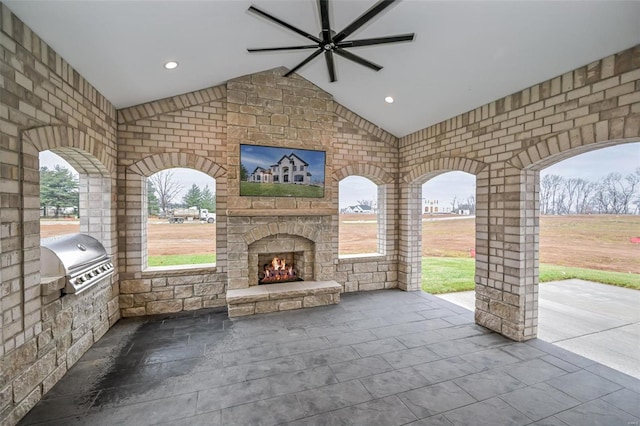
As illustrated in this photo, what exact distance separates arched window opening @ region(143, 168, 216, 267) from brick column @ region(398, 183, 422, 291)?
12.5ft

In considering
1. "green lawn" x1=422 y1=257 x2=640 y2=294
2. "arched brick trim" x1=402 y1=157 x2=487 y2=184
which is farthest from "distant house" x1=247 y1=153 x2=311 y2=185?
"green lawn" x1=422 y1=257 x2=640 y2=294

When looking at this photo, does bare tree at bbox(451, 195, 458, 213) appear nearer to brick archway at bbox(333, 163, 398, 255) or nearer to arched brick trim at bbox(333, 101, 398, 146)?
brick archway at bbox(333, 163, 398, 255)

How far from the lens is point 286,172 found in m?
4.81

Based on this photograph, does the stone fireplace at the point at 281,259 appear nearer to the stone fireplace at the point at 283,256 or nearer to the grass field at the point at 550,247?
the stone fireplace at the point at 283,256

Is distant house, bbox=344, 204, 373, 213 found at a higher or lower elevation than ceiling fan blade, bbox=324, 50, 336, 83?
lower

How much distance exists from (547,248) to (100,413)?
30.9 feet

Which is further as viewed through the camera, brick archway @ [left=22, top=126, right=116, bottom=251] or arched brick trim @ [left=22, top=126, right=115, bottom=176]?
brick archway @ [left=22, top=126, right=116, bottom=251]

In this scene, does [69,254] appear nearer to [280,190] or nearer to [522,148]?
[280,190]

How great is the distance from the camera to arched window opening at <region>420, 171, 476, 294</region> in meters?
7.54

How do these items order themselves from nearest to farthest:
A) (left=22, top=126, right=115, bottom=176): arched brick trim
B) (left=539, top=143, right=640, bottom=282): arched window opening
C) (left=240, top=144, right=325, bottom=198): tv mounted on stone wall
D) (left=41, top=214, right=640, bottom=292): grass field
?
1. (left=22, top=126, right=115, bottom=176): arched brick trim
2. (left=240, top=144, right=325, bottom=198): tv mounted on stone wall
3. (left=539, top=143, right=640, bottom=282): arched window opening
4. (left=41, top=214, right=640, bottom=292): grass field

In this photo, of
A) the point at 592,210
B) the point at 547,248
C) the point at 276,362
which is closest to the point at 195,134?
the point at 276,362

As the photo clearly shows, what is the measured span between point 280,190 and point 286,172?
13.3 inches

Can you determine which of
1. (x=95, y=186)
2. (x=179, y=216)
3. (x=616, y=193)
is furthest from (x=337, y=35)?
(x=616, y=193)

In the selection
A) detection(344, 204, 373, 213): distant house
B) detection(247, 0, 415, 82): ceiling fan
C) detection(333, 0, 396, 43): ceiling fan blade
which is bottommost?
detection(344, 204, 373, 213): distant house
